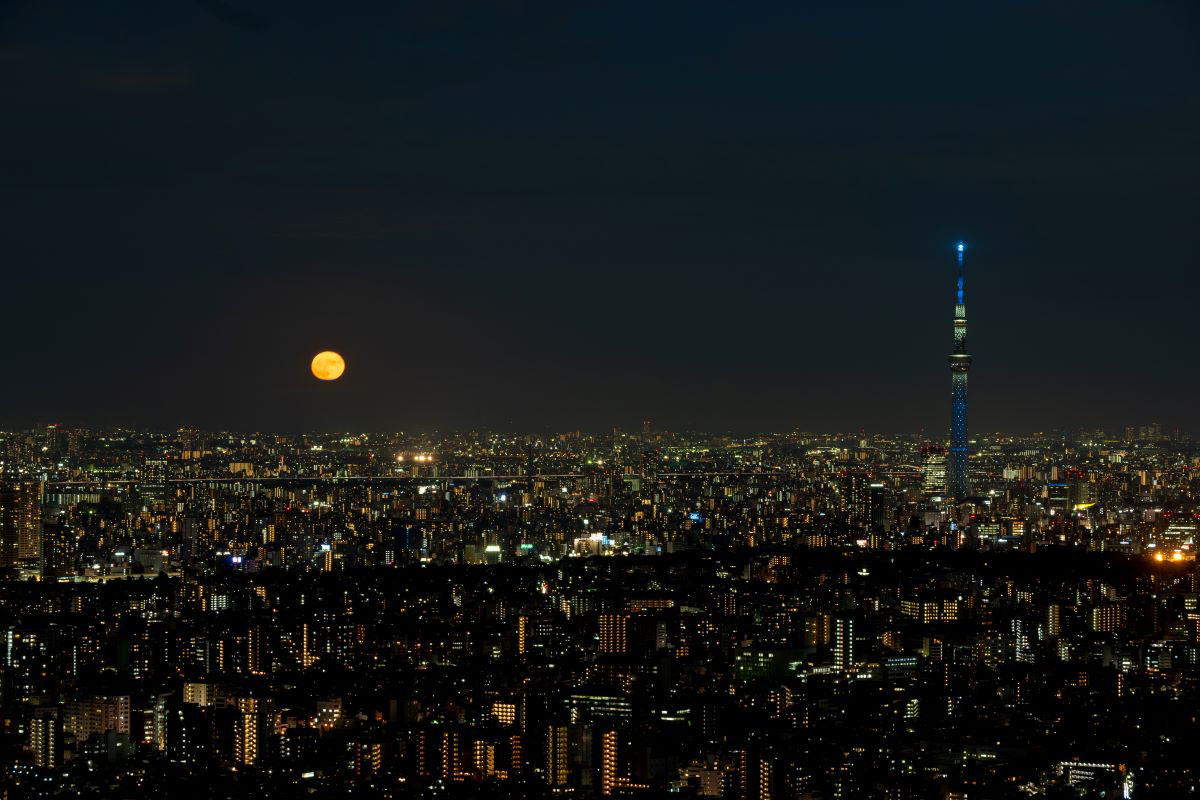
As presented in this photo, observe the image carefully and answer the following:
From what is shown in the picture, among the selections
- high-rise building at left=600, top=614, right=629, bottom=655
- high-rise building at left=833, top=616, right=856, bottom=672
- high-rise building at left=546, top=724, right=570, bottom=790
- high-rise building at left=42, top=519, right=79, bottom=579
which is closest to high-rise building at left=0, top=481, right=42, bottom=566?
high-rise building at left=42, top=519, right=79, bottom=579

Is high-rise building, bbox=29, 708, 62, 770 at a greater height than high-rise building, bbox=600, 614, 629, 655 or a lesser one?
lesser

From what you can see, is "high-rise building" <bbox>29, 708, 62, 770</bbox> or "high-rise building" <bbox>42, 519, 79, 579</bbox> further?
"high-rise building" <bbox>42, 519, 79, 579</bbox>

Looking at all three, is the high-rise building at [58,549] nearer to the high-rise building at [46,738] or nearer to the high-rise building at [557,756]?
the high-rise building at [46,738]

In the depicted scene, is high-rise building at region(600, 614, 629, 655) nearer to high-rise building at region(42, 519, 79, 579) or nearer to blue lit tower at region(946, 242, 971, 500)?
high-rise building at region(42, 519, 79, 579)

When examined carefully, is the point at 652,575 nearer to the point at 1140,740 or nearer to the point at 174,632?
the point at 174,632

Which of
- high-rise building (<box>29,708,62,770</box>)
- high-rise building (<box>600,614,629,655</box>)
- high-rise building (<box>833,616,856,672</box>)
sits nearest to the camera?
high-rise building (<box>29,708,62,770</box>)

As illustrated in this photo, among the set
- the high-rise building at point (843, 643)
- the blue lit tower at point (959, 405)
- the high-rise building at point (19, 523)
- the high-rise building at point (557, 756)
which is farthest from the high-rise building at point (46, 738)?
the blue lit tower at point (959, 405)
